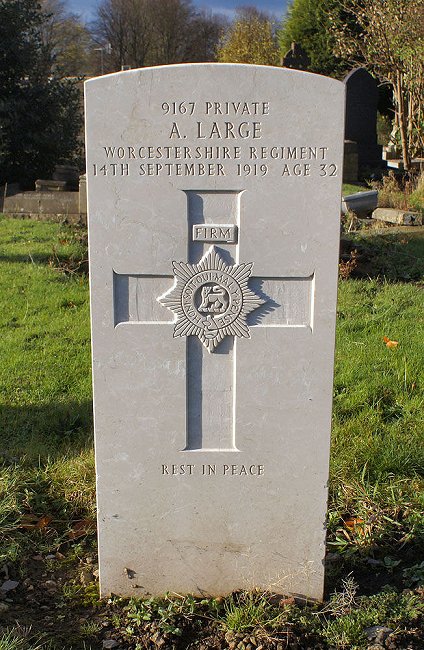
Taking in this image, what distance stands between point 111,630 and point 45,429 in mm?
1724

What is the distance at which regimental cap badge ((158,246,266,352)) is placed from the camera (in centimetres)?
248

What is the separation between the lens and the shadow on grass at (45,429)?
3.79m

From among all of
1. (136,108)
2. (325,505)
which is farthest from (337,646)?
(136,108)

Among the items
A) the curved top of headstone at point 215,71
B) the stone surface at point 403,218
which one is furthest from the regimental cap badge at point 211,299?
the stone surface at point 403,218

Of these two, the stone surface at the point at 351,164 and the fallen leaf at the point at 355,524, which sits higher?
the stone surface at the point at 351,164

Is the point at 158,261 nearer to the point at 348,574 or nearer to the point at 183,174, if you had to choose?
the point at 183,174

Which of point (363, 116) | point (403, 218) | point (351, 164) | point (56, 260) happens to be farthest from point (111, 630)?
point (363, 116)

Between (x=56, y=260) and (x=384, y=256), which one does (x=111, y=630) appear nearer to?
(x=56, y=260)

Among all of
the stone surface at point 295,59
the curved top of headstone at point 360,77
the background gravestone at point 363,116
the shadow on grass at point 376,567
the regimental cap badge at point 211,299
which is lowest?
the shadow on grass at point 376,567

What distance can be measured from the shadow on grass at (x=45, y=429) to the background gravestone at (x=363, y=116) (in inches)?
532

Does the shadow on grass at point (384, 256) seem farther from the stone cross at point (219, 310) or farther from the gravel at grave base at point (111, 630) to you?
the gravel at grave base at point (111, 630)

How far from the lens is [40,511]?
Answer: 128 inches

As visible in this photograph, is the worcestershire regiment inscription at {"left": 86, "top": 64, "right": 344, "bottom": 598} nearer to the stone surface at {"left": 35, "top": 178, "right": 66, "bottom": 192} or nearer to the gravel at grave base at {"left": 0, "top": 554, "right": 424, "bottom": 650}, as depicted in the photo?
the gravel at grave base at {"left": 0, "top": 554, "right": 424, "bottom": 650}

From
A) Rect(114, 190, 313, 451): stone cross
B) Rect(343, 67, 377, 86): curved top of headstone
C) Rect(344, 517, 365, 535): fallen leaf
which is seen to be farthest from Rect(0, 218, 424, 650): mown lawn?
Rect(343, 67, 377, 86): curved top of headstone
